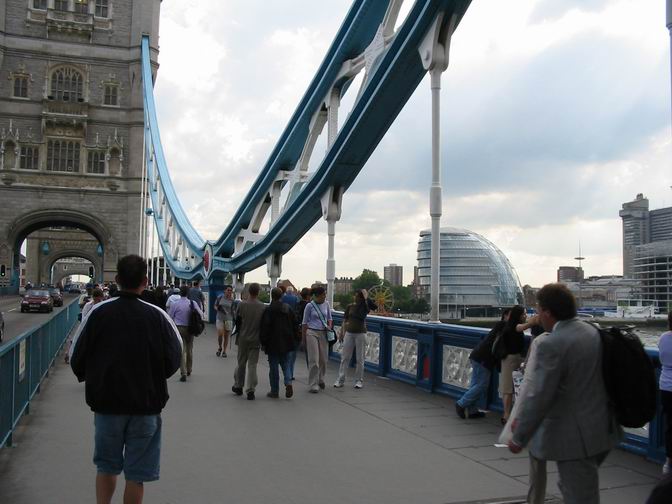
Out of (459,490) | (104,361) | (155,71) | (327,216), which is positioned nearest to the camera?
(104,361)

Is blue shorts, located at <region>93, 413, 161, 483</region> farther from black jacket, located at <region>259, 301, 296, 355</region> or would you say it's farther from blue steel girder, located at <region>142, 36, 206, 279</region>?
blue steel girder, located at <region>142, 36, 206, 279</region>

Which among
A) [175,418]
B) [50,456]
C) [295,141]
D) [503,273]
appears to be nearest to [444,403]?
[175,418]

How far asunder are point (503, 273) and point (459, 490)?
96410 mm

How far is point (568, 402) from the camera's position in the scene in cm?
314

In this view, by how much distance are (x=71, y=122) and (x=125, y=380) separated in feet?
150

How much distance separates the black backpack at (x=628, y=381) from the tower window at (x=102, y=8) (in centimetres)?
5015

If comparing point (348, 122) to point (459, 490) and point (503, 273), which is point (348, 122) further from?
point (503, 273)

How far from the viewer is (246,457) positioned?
5.57m

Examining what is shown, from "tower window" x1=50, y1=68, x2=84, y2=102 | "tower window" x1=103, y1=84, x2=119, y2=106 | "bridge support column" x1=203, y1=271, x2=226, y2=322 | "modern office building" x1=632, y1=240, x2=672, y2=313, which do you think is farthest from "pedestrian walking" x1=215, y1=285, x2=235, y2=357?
"tower window" x1=50, y1=68, x2=84, y2=102

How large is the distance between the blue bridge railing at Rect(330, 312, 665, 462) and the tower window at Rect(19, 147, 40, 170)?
39.6 meters

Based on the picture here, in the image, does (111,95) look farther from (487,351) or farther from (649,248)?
(487,351)

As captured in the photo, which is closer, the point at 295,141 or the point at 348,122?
the point at 348,122

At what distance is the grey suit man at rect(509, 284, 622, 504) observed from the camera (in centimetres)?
308

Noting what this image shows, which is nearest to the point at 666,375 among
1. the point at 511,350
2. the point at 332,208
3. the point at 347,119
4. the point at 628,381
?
the point at 511,350
